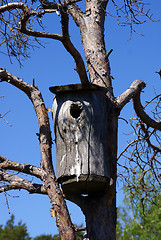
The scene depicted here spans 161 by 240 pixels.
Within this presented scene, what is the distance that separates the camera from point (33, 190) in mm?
4266

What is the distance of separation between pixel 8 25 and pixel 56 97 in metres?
1.14

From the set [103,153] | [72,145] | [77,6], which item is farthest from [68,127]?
[77,6]

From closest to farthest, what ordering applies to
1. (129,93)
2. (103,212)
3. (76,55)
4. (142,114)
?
(103,212) < (76,55) < (129,93) < (142,114)

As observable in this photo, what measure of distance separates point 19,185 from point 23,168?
0.20 metres

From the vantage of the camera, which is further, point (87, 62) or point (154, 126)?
point (154, 126)

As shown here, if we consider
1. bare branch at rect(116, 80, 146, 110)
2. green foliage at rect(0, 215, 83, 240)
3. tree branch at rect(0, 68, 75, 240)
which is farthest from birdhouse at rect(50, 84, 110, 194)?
green foliage at rect(0, 215, 83, 240)

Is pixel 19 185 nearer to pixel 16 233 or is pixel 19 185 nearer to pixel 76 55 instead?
pixel 76 55

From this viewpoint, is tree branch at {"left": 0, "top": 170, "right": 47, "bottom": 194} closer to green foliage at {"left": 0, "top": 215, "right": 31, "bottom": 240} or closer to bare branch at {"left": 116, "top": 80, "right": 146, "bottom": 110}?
bare branch at {"left": 116, "top": 80, "right": 146, "bottom": 110}

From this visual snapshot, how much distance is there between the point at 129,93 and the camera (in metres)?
4.58

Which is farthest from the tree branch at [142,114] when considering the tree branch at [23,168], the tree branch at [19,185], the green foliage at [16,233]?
the green foliage at [16,233]

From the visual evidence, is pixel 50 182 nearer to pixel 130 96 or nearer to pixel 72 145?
pixel 72 145

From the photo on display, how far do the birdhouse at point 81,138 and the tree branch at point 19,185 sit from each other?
14.7 inches

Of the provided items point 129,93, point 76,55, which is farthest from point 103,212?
point 76,55

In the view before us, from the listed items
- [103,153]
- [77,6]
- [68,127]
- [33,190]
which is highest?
[77,6]
